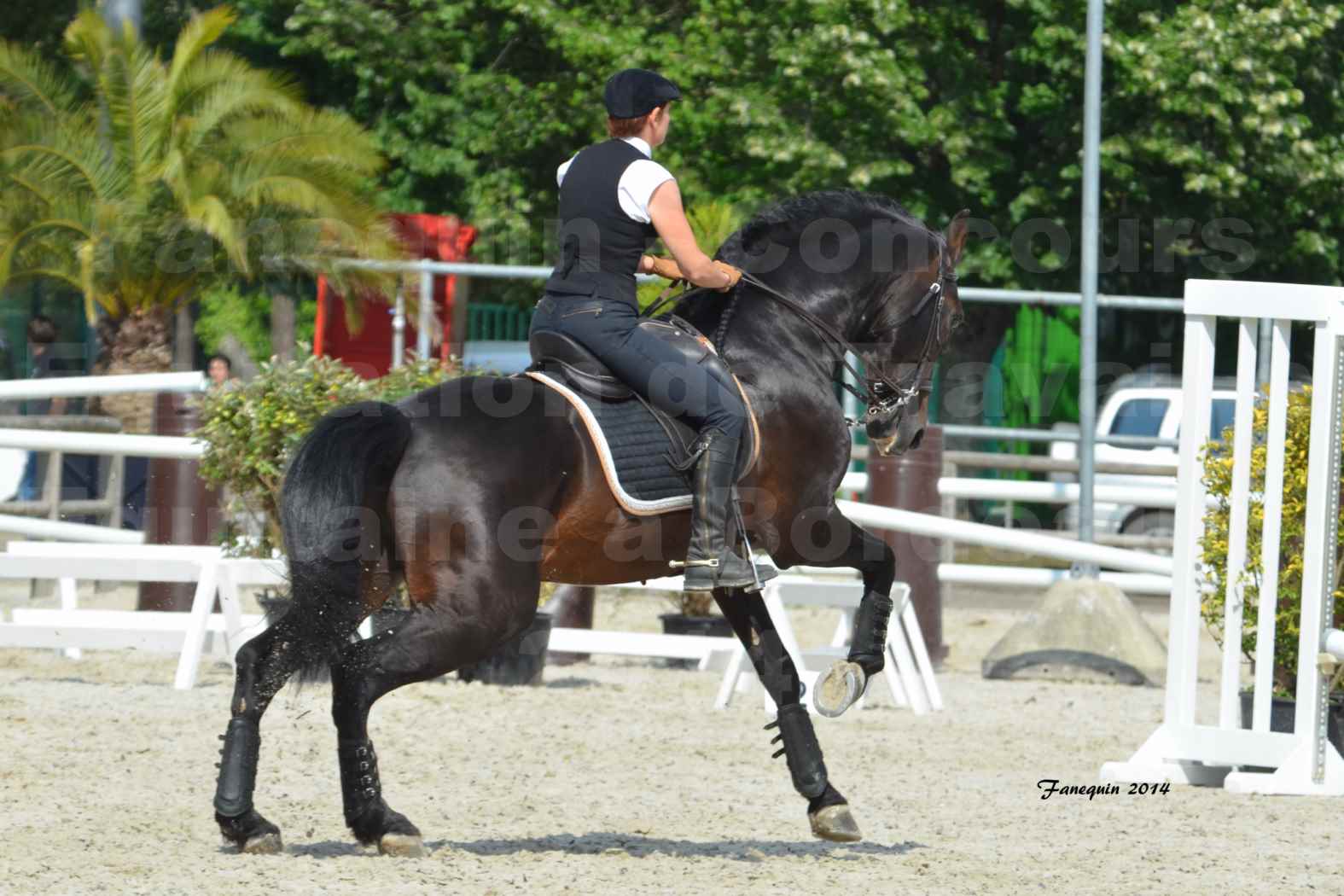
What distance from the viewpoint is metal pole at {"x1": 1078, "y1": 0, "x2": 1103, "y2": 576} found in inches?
482

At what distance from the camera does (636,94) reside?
5.93m

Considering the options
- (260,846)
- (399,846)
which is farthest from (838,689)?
(260,846)

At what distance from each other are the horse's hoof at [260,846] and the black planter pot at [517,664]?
447cm

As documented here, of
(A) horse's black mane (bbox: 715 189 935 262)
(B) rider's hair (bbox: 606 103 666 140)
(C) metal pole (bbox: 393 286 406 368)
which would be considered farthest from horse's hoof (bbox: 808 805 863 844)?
(C) metal pole (bbox: 393 286 406 368)

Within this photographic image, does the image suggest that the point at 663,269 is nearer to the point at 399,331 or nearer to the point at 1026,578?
the point at 1026,578

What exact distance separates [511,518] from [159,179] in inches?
472

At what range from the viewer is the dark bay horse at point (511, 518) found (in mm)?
5480

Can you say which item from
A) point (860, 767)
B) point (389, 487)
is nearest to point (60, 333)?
point (860, 767)

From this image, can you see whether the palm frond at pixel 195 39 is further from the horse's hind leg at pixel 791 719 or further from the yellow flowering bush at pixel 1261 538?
the horse's hind leg at pixel 791 719

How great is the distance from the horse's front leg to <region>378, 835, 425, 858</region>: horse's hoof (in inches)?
53.3

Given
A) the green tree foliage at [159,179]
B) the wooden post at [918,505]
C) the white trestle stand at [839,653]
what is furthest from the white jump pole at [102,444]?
the green tree foliage at [159,179]

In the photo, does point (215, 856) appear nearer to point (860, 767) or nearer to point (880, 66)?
point (860, 767)

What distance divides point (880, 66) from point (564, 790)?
14.1 meters

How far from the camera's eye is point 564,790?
7078 millimetres
